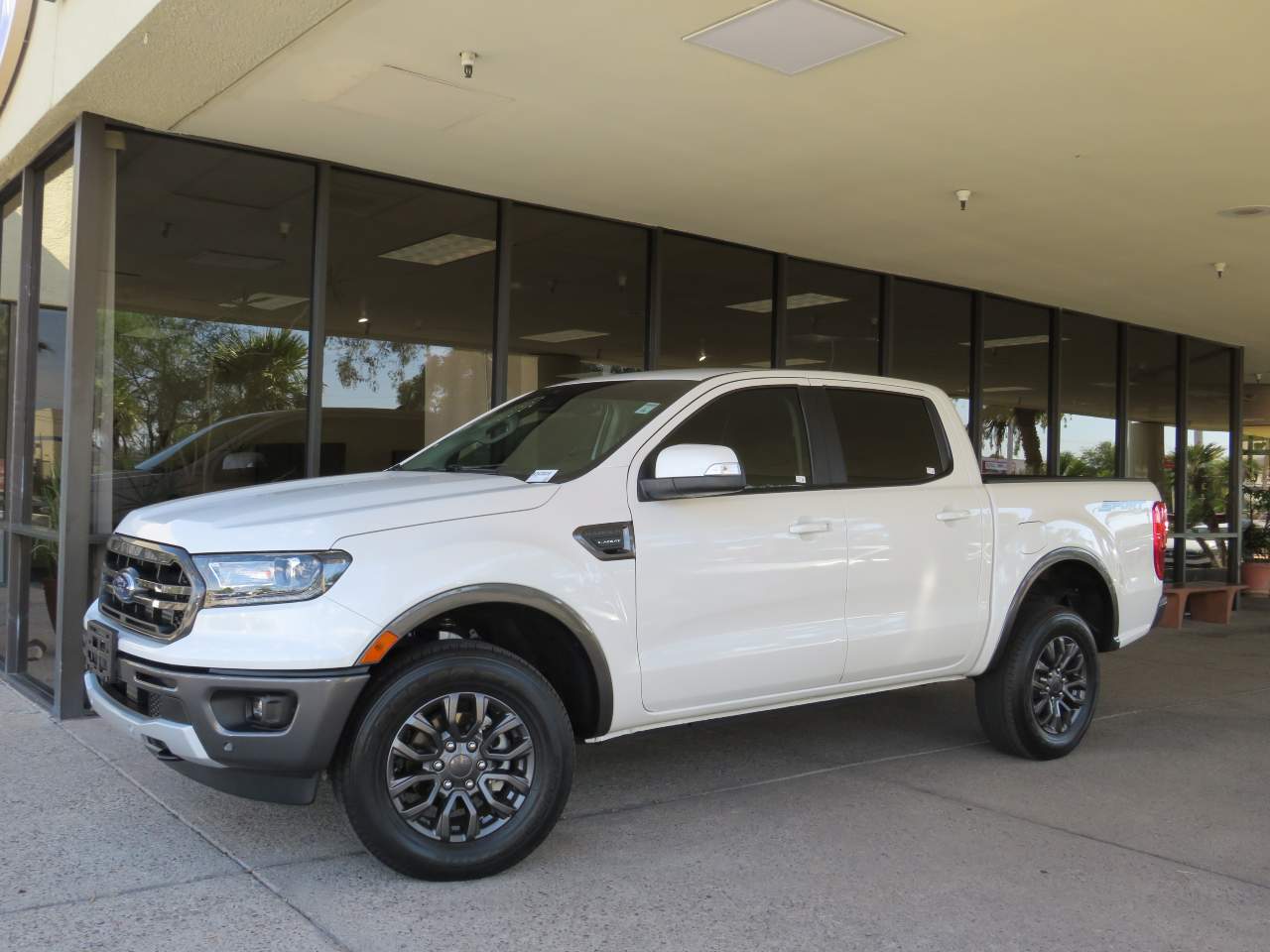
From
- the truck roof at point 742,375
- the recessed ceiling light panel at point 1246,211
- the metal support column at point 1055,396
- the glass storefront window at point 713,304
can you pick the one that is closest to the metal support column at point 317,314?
the truck roof at point 742,375

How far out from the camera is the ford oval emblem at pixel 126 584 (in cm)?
422

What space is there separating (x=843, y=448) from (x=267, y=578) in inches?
107

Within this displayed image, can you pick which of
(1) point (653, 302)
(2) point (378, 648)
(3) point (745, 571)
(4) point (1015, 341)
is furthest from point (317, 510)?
(4) point (1015, 341)

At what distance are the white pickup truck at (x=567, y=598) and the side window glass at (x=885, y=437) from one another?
0.02 metres

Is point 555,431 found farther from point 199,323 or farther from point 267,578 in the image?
point 199,323

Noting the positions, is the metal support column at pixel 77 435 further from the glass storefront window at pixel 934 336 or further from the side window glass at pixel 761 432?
the glass storefront window at pixel 934 336

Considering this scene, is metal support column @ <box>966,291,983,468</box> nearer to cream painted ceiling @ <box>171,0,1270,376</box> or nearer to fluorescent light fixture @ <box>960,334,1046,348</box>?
fluorescent light fixture @ <box>960,334,1046,348</box>

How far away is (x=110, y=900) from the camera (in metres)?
3.88

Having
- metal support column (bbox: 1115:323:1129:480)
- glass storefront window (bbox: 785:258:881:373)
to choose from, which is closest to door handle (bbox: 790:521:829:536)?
glass storefront window (bbox: 785:258:881:373)

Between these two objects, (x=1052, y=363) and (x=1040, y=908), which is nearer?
(x=1040, y=908)

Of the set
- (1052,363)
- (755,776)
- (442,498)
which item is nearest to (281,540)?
(442,498)

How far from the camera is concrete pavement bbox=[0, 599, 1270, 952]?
12.2 ft

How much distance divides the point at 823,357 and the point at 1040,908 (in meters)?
7.21

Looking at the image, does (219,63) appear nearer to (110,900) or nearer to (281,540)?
(281,540)
